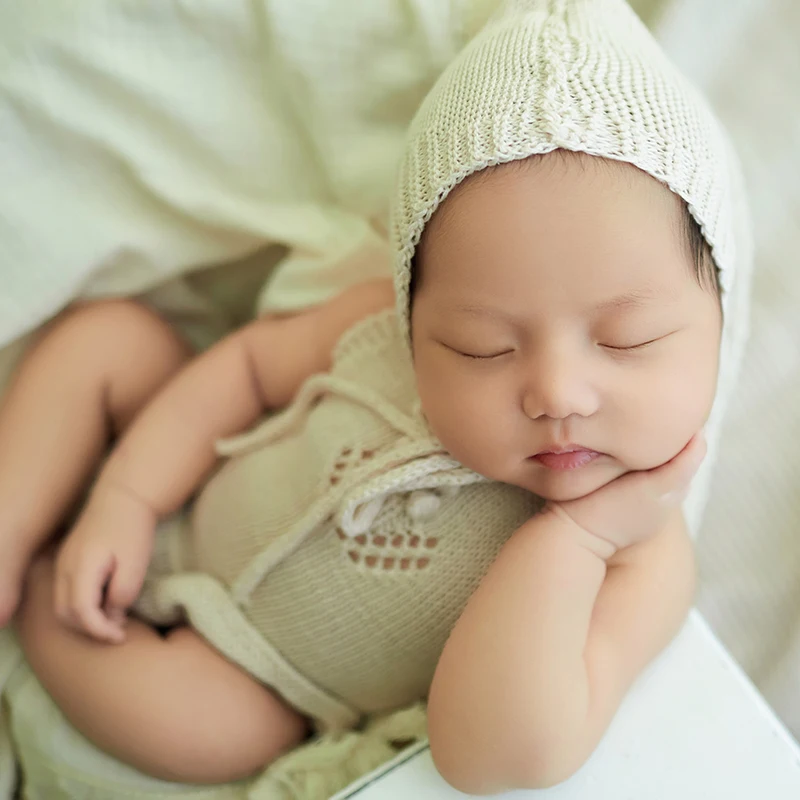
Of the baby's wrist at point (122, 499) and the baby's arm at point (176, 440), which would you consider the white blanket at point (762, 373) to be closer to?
the baby's arm at point (176, 440)

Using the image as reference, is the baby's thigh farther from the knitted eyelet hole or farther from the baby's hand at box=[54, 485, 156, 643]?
the knitted eyelet hole

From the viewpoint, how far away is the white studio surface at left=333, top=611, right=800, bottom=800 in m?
0.67

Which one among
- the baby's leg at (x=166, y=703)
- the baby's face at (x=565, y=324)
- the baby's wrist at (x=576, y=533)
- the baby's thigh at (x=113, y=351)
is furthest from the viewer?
the baby's thigh at (x=113, y=351)

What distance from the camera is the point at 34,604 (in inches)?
38.1

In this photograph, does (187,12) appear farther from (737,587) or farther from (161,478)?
(737,587)

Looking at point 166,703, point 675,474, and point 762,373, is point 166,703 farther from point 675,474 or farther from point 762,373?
point 762,373

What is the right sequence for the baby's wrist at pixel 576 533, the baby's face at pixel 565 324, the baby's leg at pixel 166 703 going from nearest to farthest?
the baby's face at pixel 565 324 → the baby's wrist at pixel 576 533 → the baby's leg at pixel 166 703

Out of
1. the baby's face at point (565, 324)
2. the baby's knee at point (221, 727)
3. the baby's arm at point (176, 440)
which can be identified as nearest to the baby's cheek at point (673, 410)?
the baby's face at point (565, 324)

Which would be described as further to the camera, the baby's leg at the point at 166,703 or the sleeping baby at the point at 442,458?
the baby's leg at the point at 166,703

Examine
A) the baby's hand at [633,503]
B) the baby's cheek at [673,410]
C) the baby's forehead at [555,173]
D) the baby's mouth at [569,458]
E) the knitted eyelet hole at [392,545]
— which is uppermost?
the baby's forehead at [555,173]

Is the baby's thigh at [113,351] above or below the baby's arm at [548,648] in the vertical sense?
above

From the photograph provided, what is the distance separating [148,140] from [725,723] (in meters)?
0.94

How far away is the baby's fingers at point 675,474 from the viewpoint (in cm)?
75

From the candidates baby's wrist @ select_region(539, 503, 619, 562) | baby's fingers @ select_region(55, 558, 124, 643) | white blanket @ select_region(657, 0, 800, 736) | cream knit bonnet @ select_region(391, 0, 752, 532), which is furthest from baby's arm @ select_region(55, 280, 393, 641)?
white blanket @ select_region(657, 0, 800, 736)
